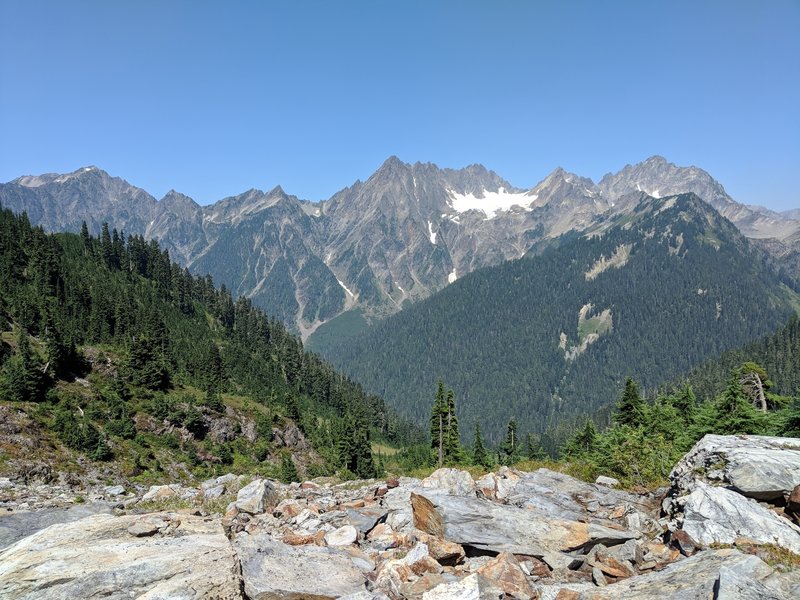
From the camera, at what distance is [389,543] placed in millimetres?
16375

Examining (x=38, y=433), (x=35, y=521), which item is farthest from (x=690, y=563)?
(x=38, y=433)

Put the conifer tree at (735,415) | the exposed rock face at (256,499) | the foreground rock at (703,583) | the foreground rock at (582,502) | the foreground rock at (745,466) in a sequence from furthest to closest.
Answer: the conifer tree at (735,415) < the exposed rock face at (256,499) < the foreground rock at (582,502) < the foreground rock at (745,466) < the foreground rock at (703,583)

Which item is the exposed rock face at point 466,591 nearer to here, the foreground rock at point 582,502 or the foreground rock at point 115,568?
the foreground rock at point 115,568

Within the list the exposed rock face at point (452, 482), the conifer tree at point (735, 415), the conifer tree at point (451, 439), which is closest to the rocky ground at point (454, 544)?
the exposed rock face at point (452, 482)

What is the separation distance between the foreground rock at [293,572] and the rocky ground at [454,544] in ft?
0.16

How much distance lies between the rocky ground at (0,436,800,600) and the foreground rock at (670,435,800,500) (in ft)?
0.21

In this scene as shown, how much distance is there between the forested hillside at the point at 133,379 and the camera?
2179 inches

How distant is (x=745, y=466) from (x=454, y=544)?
40.3 feet

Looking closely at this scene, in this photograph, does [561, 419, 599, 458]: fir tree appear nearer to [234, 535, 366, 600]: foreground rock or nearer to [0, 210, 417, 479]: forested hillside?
[0, 210, 417, 479]: forested hillside

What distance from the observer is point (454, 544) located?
15656 mm

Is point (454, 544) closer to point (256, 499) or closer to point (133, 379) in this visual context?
point (256, 499)

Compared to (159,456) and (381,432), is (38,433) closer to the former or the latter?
(159,456)

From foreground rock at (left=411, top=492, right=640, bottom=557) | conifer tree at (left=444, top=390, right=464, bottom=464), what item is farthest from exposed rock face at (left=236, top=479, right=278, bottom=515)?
conifer tree at (left=444, top=390, right=464, bottom=464)

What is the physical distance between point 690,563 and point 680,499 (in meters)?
5.40
